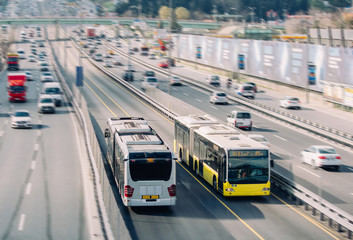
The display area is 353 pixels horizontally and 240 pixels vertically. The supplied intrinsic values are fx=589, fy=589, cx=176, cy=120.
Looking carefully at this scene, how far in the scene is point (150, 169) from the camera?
24.6 metres

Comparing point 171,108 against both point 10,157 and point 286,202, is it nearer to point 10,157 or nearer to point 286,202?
point 10,157

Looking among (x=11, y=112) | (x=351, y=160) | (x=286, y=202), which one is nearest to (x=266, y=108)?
(x=351, y=160)

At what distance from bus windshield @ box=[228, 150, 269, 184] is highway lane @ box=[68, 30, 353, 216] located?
286 centimetres

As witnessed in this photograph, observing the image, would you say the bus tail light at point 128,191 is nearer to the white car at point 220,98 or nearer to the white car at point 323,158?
the white car at point 323,158

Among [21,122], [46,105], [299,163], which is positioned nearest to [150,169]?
[299,163]

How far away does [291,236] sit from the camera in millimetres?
22562

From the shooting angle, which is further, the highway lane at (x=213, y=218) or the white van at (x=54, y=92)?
the white van at (x=54, y=92)

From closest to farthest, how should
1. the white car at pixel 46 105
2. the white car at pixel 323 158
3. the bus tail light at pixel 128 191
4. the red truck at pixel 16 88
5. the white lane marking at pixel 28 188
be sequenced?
the bus tail light at pixel 128 191, the white lane marking at pixel 28 188, the white car at pixel 323 158, the white car at pixel 46 105, the red truck at pixel 16 88

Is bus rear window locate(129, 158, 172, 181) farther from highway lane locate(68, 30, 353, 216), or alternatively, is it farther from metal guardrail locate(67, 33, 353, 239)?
highway lane locate(68, 30, 353, 216)

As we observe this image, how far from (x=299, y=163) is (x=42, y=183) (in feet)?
54.1

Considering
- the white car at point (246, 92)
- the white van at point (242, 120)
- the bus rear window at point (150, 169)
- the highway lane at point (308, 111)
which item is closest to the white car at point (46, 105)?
the white van at point (242, 120)

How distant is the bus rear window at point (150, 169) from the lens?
2461 cm

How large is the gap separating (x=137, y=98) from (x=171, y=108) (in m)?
16.7

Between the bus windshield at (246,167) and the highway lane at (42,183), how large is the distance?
23.0ft
